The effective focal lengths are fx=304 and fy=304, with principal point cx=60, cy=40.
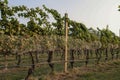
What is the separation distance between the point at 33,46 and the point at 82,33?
8.54 metres

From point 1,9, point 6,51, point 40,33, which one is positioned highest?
point 1,9

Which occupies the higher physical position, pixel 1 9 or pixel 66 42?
pixel 1 9

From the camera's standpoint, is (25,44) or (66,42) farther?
(66,42)

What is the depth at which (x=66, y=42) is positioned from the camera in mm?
16312

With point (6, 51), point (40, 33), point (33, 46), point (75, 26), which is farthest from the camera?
point (75, 26)

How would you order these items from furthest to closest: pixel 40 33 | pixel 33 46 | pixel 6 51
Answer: pixel 40 33, pixel 33 46, pixel 6 51

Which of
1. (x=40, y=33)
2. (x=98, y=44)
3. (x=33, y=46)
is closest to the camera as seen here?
(x=33, y=46)

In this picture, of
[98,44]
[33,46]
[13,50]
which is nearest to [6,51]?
[13,50]

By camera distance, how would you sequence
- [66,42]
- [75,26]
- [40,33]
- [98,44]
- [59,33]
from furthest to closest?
[98,44] → [75,26] → [59,33] → [40,33] → [66,42]

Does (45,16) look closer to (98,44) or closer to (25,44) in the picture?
(25,44)

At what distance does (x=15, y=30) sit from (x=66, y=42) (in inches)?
115

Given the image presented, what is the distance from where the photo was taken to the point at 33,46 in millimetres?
14602

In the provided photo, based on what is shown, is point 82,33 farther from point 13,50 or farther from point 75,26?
point 13,50

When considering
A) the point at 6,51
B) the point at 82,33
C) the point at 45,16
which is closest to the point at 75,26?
the point at 82,33
